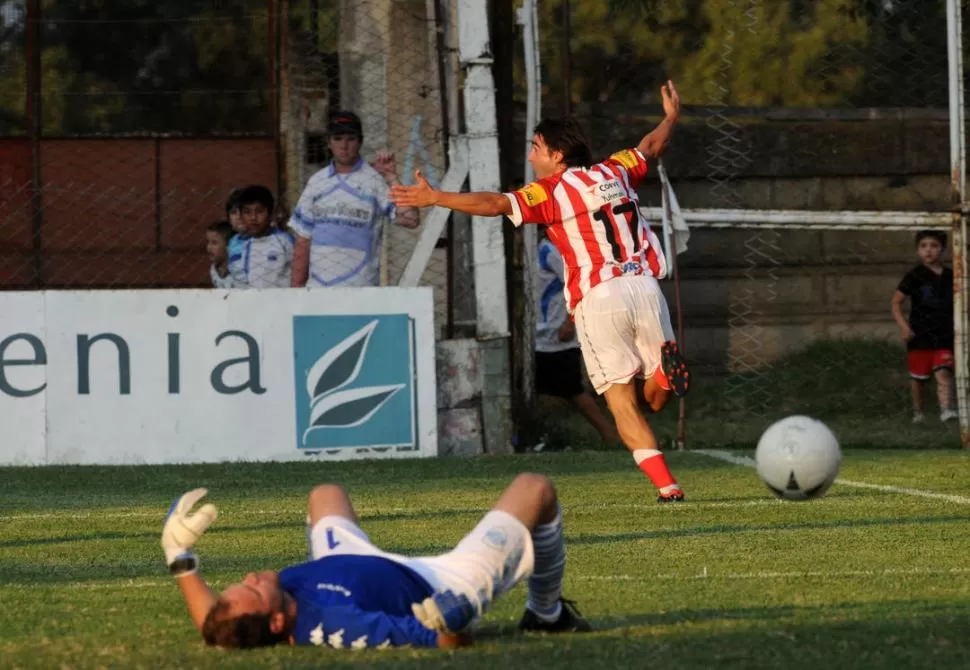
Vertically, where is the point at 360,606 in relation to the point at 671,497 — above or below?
above

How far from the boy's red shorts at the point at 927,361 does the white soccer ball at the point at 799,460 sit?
9263 mm

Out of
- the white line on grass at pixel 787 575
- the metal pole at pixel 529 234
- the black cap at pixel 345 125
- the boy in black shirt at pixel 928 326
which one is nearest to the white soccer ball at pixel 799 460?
the white line on grass at pixel 787 575

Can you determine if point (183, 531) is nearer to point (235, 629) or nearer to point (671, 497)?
point (235, 629)

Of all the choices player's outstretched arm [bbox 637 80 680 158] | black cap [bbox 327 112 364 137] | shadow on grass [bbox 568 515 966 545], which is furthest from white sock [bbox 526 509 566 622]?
black cap [bbox 327 112 364 137]

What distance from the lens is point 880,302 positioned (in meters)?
18.8

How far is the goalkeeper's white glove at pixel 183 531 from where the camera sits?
494cm

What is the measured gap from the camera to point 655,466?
970 cm

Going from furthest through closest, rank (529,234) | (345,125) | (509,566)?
(529,234), (345,125), (509,566)

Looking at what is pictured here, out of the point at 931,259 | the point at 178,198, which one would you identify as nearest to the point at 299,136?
the point at 178,198

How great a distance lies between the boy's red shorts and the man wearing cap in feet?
18.0

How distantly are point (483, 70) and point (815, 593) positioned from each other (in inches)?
303

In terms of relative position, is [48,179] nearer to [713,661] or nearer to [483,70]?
[483,70]

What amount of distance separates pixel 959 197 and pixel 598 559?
682cm

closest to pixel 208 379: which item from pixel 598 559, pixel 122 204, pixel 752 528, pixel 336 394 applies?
pixel 336 394
